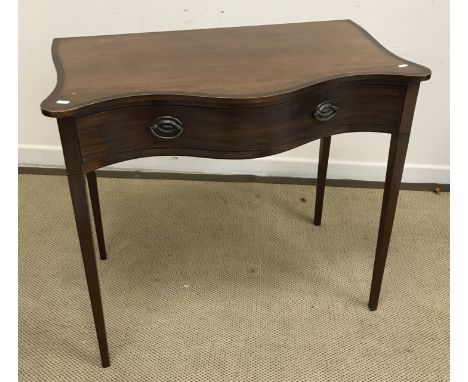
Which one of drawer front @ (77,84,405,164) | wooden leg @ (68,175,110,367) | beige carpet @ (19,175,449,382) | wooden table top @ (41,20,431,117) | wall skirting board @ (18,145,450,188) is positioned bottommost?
beige carpet @ (19,175,449,382)

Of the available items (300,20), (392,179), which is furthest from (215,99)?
(300,20)

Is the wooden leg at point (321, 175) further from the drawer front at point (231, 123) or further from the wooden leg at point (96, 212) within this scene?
the wooden leg at point (96, 212)

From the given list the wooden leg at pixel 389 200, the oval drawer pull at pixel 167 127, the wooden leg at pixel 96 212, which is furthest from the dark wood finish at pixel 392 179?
the wooden leg at pixel 96 212

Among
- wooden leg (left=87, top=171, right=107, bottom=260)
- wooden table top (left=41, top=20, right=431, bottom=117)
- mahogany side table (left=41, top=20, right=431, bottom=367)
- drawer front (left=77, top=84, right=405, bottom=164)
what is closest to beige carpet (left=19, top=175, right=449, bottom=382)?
wooden leg (left=87, top=171, right=107, bottom=260)

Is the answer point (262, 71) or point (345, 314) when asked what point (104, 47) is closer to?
point (262, 71)

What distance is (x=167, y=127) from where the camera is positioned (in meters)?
1.03

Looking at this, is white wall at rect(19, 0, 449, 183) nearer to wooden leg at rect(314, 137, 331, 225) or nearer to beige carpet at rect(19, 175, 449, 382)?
beige carpet at rect(19, 175, 449, 382)

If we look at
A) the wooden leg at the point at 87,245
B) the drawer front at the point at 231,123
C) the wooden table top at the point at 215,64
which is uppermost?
the wooden table top at the point at 215,64

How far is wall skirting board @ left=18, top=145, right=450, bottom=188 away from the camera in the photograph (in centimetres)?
199

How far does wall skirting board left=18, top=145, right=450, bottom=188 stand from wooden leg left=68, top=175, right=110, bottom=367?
0.91 m

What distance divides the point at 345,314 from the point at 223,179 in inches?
32.1

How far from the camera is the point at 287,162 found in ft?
6.57

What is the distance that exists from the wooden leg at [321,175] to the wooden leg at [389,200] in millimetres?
372

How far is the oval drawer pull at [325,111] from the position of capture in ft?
3.56
